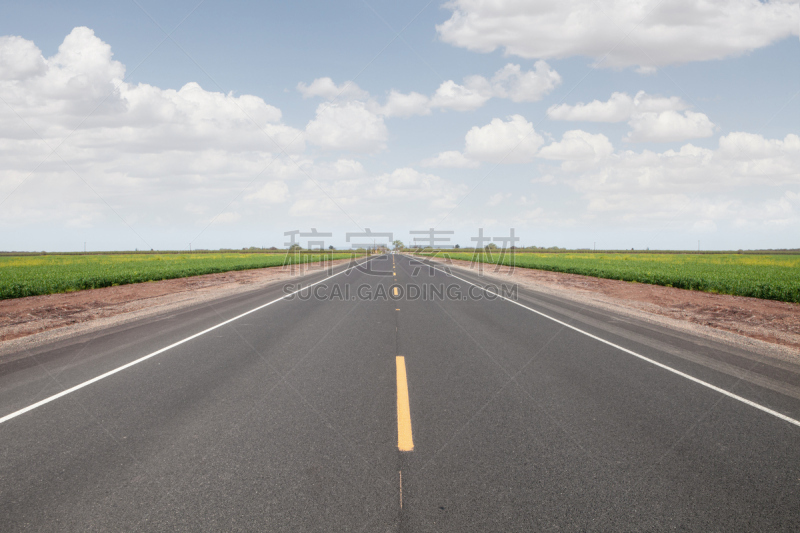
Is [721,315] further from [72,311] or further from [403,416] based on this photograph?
[72,311]

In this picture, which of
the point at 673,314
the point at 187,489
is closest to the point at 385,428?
the point at 187,489

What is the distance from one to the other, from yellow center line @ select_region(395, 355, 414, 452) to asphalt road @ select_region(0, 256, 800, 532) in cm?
3

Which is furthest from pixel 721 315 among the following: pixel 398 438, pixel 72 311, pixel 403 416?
pixel 72 311

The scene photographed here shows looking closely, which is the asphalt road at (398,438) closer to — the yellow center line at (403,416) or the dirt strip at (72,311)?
the yellow center line at (403,416)

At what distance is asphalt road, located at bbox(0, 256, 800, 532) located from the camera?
289 centimetres

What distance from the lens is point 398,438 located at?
3.94 meters

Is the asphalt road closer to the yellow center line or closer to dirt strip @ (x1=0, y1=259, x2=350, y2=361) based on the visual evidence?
the yellow center line

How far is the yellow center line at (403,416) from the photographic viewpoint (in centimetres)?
381

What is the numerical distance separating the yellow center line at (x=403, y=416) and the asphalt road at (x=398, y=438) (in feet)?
0.09

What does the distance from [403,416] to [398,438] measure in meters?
0.53

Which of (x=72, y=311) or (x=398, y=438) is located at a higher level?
(x=398, y=438)

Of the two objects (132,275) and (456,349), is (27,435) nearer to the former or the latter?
(456,349)

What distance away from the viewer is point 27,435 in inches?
161

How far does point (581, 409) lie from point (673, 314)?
1077cm
